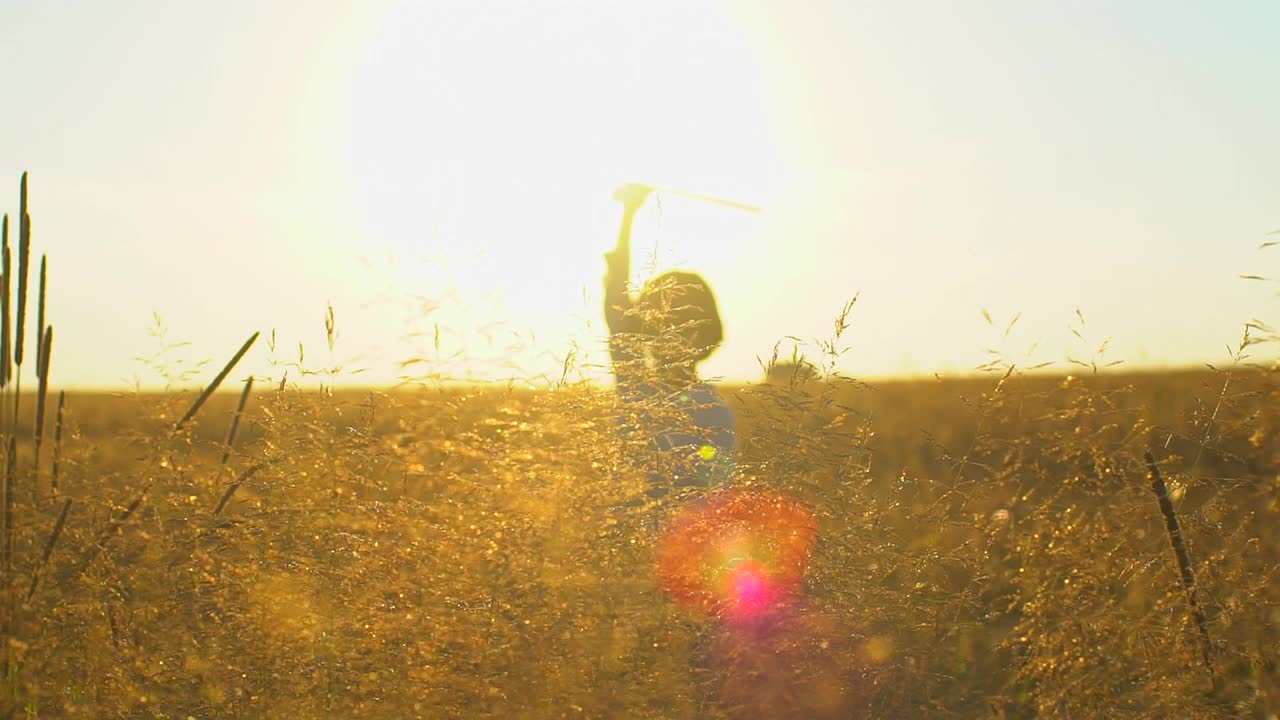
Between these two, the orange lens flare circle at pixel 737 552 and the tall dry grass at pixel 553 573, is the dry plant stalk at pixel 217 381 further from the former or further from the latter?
the orange lens flare circle at pixel 737 552

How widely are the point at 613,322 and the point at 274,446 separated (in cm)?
93

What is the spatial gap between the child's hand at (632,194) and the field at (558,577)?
3.93ft

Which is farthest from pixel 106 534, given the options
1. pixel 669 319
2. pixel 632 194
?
pixel 632 194

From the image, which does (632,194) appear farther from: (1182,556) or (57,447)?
(1182,556)

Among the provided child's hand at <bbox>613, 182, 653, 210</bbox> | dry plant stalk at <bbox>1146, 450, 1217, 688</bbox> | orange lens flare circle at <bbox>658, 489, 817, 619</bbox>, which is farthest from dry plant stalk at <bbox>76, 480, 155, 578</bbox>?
dry plant stalk at <bbox>1146, 450, 1217, 688</bbox>

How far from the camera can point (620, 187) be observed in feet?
12.5

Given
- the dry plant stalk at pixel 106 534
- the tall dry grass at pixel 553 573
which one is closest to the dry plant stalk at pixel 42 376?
the tall dry grass at pixel 553 573

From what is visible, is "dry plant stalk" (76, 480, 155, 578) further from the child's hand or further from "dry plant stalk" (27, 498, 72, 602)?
the child's hand

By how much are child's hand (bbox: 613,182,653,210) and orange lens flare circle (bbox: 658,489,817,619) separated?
4.88 ft

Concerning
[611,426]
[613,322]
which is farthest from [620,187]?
[611,426]

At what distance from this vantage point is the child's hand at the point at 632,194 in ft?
12.3

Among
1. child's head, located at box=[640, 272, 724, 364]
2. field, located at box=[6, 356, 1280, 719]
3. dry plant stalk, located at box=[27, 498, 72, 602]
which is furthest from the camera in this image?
child's head, located at box=[640, 272, 724, 364]

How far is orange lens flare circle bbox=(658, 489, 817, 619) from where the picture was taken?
240cm

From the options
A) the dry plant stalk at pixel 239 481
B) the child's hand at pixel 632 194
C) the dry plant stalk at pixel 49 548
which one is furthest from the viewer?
the child's hand at pixel 632 194
